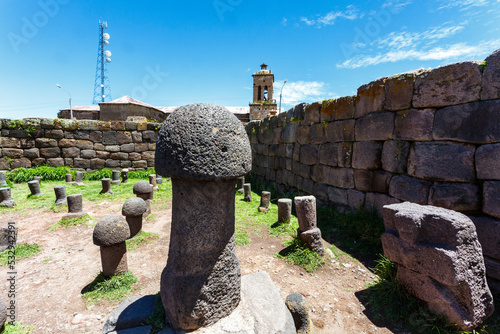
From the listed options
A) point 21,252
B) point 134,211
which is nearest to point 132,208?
point 134,211

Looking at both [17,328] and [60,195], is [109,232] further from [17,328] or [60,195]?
[60,195]

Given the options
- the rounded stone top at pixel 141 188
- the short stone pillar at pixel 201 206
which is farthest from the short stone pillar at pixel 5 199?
the short stone pillar at pixel 201 206

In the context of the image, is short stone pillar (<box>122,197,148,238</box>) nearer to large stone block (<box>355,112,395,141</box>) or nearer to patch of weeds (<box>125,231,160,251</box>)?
patch of weeds (<box>125,231,160,251</box>)

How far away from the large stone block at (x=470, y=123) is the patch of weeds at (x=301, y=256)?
2.46 m

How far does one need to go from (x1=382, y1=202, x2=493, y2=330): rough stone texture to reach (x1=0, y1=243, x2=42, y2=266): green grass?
523cm

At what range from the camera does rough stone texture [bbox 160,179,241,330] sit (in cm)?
180

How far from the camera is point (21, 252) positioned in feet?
11.8

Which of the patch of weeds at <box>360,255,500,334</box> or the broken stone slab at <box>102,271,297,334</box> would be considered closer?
the broken stone slab at <box>102,271,297,334</box>

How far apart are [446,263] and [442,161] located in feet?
5.31

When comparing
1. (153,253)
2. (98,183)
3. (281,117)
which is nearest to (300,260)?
(153,253)

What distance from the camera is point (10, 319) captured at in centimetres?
235

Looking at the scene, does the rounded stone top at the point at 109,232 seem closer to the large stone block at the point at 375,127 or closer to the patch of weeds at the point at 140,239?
the patch of weeds at the point at 140,239

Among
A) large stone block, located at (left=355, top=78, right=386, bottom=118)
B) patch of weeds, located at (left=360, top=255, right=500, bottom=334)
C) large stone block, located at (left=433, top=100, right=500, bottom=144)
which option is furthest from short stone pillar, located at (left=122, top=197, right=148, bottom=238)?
large stone block, located at (left=433, top=100, right=500, bottom=144)

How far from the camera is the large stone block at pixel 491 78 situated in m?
2.70
